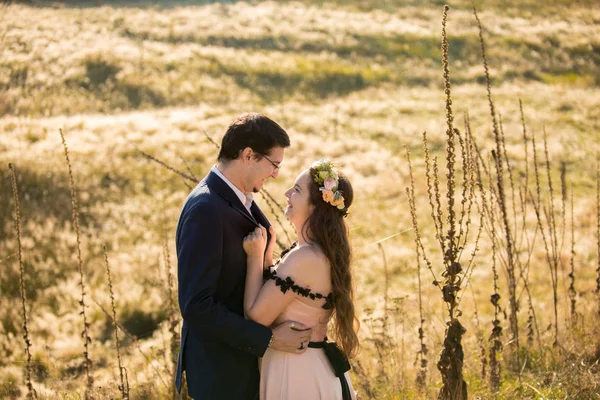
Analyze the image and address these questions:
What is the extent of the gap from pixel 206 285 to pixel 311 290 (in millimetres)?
636

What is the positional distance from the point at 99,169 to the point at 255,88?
12687 millimetres

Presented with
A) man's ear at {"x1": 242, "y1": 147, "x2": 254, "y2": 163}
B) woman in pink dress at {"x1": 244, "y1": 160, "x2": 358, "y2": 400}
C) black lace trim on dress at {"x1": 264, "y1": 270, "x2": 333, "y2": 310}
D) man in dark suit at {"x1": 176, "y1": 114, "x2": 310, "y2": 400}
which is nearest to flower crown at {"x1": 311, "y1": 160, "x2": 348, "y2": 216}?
woman in pink dress at {"x1": 244, "y1": 160, "x2": 358, "y2": 400}

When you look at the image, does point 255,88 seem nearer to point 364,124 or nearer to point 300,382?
point 364,124

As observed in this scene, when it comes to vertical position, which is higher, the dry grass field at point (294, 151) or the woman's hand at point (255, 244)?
the woman's hand at point (255, 244)

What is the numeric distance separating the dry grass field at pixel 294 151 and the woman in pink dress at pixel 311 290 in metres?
0.45

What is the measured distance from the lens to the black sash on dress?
3.85 metres

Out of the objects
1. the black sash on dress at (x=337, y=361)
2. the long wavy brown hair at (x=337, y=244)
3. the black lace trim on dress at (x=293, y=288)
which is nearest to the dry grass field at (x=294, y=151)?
the long wavy brown hair at (x=337, y=244)

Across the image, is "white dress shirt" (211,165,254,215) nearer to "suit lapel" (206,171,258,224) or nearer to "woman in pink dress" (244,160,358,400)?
"suit lapel" (206,171,258,224)

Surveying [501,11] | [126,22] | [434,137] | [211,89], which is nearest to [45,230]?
[434,137]

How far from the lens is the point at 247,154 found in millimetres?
3783

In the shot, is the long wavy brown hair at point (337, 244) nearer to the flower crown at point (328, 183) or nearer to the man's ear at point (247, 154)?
the flower crown at point (328, 183)

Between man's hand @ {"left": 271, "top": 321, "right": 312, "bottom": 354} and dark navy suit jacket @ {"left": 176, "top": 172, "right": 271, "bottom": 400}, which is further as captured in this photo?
man's hand @ {"left": 271, "top": 321, "right": 312, "bottom": 354}

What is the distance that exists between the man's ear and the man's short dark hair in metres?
0.02

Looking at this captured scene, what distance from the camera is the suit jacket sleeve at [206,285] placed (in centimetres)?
343
